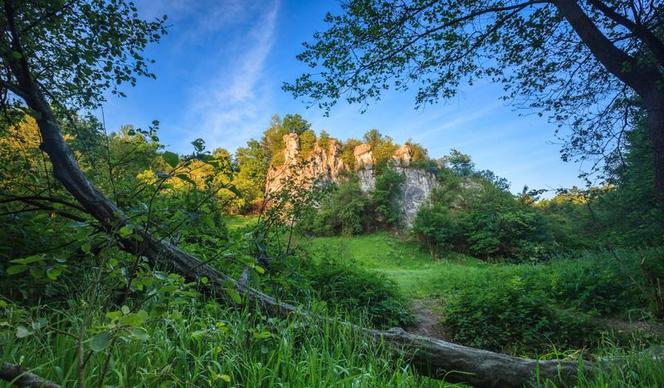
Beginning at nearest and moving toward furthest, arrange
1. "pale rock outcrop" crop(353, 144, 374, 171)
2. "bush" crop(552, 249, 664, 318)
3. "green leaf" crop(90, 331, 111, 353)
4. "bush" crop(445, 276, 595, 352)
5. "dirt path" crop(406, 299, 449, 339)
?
"green leaf" crop(90, 331, 111, 353) → "bush" crop(445, 276, 595, 352) → "bush" crop(552, 249, 664, 318) → "dirt path" crop(406, 299, 449, 339) → "pale rock outcrop" crop(353, 144, 374, 171)

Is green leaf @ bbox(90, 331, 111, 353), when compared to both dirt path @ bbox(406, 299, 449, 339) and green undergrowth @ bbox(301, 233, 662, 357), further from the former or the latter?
dirt path @ bbox(406, 299, 449, 339)

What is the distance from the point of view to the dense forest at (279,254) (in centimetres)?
181

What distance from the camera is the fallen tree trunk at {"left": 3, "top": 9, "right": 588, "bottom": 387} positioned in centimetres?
242

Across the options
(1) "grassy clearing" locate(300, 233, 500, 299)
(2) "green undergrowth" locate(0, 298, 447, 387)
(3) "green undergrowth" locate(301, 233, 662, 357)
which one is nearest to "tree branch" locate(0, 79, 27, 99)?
(2) "green undergrowth" locate(0, 298, 447, 387)

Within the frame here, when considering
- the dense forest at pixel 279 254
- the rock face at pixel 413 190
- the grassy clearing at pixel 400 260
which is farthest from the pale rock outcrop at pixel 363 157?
the dense forest at pixel 279 254

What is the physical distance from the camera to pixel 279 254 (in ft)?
14.6

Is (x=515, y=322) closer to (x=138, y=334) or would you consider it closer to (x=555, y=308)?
(x=555, y=308)

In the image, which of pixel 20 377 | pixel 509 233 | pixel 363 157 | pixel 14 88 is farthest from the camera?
pixel 363 157

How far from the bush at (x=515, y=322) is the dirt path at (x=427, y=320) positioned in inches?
9.1

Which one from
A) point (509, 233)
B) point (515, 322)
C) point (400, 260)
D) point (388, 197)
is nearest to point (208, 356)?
point (515, 322)

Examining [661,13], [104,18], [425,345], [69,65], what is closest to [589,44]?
[661,13]

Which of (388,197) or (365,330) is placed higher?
(388,197)

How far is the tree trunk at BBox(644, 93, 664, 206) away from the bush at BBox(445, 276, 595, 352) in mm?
2377

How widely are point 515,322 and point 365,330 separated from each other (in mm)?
4428
